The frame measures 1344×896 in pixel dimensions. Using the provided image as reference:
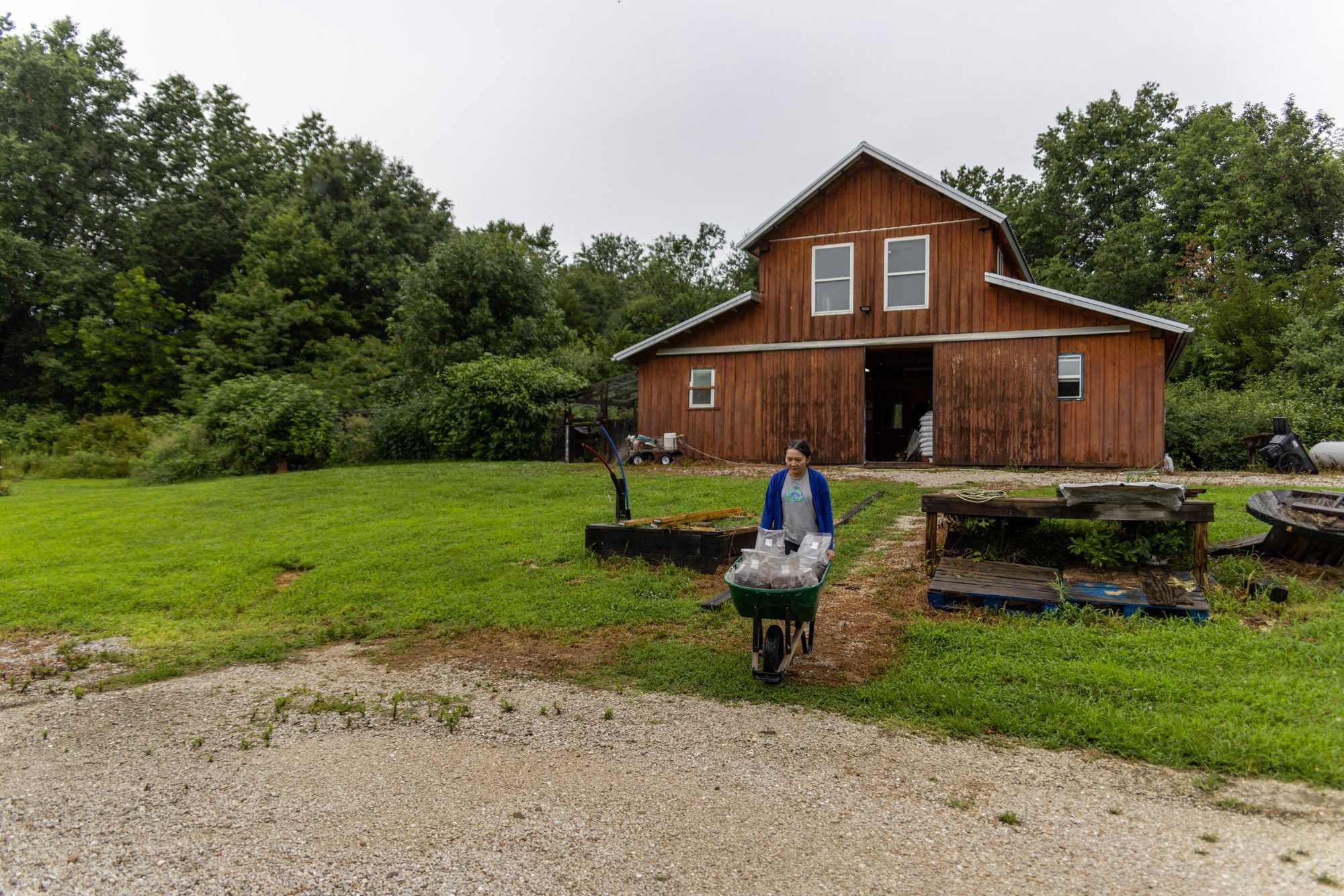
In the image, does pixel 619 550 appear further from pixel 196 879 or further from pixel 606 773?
pixel 196 879

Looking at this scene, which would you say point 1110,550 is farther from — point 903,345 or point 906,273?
point 906,273

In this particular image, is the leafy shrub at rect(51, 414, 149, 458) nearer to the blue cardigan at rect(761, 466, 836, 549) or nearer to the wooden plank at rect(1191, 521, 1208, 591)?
the blue cardigan at rect(761, 466, 836, 549)

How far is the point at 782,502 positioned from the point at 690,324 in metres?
15.1

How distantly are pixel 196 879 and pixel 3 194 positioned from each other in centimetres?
4417

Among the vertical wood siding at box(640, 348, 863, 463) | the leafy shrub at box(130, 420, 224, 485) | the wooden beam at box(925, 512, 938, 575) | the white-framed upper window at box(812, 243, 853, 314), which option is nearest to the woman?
the wooden beam at box(925, 512, 938, 575)

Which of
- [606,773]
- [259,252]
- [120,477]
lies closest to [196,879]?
[606,773]

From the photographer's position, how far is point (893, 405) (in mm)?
25953

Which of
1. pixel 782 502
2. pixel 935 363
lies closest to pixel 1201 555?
pixel 782 502

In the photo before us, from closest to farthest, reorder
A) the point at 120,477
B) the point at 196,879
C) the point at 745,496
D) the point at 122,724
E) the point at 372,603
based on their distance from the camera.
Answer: the point at 196,879, the point at 122,724, the point at 372,603, the point at 745,496, the point at 120,477

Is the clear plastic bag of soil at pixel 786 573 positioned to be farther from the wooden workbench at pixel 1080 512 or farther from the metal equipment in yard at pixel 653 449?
the metal equipment in yard at pixel 653 449

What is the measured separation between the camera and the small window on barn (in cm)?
1720

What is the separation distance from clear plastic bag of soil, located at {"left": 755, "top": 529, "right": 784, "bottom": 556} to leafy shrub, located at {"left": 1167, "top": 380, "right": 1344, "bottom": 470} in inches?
704

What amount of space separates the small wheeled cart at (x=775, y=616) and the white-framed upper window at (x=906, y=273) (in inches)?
601

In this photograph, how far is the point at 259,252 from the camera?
34.8 m
